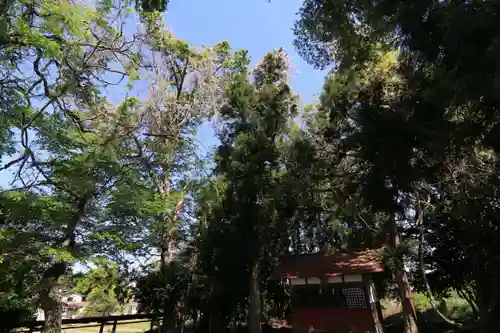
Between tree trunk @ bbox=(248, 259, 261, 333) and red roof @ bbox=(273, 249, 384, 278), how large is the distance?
933 mm

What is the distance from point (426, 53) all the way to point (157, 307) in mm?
9653

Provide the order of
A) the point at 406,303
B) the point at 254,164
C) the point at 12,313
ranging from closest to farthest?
the point at 12,313, the point at 406,303, the point at 254,164

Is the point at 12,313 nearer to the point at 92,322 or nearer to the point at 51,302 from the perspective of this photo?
the point at 51,302

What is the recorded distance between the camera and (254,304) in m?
9.18

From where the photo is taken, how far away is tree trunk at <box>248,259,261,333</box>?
8977 millimetres

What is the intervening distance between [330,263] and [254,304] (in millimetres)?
2516

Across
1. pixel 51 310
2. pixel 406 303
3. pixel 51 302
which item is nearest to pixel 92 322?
pixel 51 310

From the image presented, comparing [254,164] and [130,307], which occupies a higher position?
[254,164]

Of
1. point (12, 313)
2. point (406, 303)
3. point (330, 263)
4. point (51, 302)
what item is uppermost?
point (330, 263)

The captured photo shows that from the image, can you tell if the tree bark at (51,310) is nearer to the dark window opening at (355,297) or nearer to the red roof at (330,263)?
the red roof at (330,263)

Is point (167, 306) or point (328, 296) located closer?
point (328, 296)

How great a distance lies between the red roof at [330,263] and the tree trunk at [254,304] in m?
0.93

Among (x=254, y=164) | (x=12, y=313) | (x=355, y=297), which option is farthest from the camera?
(x=254, y=164)

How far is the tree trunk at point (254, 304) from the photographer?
8977mm
